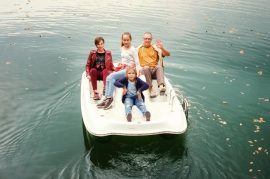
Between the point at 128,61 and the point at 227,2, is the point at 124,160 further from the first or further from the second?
the point at 227,2

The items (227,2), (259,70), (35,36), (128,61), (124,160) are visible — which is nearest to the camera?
(124,160)

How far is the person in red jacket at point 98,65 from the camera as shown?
10656 mm

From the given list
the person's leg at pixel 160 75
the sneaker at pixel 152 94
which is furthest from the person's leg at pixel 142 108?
the person's leg at pixel 160 75

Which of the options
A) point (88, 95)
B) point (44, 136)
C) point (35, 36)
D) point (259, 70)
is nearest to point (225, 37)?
point (259, 70)

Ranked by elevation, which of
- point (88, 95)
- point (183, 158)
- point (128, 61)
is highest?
point (128, 61)

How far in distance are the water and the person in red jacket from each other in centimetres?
167

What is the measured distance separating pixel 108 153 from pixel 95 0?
31.8m

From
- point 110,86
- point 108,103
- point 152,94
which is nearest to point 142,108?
point 108,103

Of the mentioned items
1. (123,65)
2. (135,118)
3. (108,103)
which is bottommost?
(135,118)

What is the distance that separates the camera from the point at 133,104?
9.47m

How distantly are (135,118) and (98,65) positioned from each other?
261 centimetres

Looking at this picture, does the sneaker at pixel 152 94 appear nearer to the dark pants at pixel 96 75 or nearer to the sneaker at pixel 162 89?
the sneaker at pixel 162 89

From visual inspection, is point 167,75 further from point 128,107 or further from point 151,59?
point 128,107

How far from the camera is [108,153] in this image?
8.96 m
